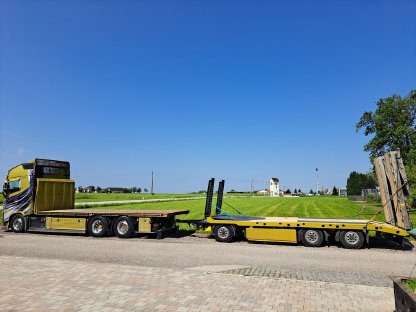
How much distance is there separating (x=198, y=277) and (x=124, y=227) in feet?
28.5

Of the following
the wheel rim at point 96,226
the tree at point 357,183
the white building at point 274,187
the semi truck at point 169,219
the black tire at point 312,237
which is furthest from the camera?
the white building at point 274,187

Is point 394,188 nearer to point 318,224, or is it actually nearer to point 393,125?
point 318,224

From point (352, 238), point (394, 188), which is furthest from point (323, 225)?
point (394, 188)

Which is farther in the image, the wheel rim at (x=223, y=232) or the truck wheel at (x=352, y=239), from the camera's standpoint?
the wheel rim at (x=223, y=232)

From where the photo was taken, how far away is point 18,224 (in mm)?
18344

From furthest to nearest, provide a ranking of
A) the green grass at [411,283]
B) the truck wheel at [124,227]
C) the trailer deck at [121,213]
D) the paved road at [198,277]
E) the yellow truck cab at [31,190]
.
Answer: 1. the yellow truck cab at [31,190]
2. the truck wheel at [124,227]
3. the trailer deck at [121,213]
4. the paved road at [198,277]
5. the green grass at [411,283]

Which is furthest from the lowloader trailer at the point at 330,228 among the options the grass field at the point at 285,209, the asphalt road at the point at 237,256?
the grass field at the point at 285,209

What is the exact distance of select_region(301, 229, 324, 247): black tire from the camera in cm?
1375

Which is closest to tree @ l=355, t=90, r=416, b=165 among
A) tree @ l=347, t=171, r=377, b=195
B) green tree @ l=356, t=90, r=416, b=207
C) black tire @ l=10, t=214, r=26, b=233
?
green tree @ l=356, t=90, r=416, b=207

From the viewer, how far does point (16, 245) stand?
1425 centimetres

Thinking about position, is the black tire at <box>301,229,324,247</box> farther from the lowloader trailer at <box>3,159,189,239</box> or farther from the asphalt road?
the lowloader trailer at <box>3,159,189,239</box>

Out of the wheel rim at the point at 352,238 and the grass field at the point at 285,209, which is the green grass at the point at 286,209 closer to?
the grass field at the point at 285,209

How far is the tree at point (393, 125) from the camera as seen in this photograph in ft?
→ 163

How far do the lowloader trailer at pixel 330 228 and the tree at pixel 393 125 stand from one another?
130 ft
